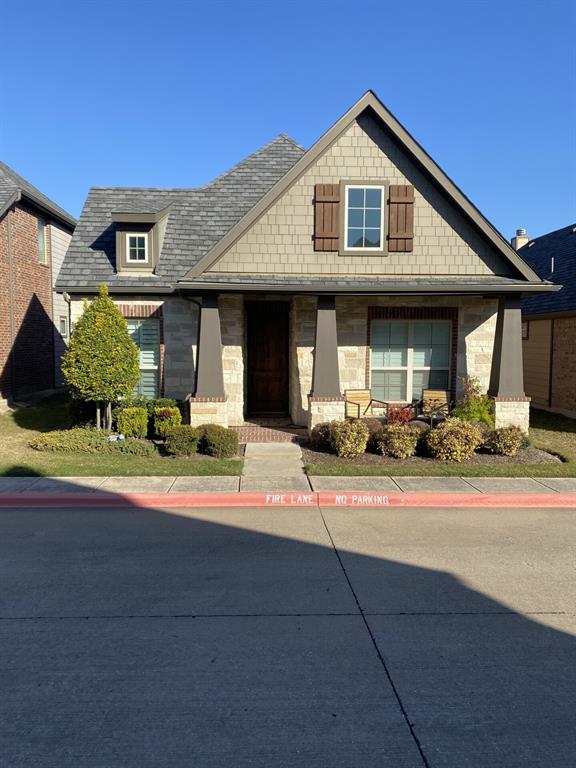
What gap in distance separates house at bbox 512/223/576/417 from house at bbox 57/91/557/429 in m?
4.68

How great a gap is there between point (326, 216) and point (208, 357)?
4213mm

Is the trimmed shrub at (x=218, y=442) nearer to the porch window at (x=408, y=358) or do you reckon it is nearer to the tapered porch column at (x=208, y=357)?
the tapered porch column at (x=208, y=357)

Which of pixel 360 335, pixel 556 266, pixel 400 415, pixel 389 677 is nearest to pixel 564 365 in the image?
pixel 556 266

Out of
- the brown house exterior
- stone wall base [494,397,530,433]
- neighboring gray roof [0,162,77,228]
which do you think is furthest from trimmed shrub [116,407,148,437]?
the brown house exterior

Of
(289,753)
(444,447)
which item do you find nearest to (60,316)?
(444,447)

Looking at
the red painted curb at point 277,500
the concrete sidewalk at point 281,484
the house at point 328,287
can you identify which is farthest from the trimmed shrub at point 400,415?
the red painted curb at point 277,500

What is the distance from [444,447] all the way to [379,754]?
319 inches

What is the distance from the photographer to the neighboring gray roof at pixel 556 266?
17234 mm

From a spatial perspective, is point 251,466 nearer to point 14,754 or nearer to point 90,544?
point 90,544

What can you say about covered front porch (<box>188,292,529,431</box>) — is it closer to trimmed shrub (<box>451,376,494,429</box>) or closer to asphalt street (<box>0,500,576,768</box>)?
trimmed shrub (<box>451,376,494,429</box>)

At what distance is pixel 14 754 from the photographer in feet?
10.3

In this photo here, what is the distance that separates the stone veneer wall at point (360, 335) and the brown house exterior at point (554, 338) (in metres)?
4.27

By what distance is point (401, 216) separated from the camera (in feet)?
41.9

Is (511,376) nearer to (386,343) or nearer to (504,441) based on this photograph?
(504,441)
